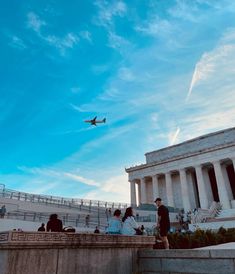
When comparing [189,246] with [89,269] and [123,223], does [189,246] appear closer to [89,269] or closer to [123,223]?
[123,223]

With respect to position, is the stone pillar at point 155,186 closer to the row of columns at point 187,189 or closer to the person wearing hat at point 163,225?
the row of columns at point 187,189

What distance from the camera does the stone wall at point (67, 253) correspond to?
5.80 metres

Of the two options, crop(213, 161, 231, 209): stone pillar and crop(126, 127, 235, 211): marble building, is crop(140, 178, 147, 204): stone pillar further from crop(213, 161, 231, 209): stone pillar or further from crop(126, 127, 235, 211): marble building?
crop(213, 161, 231, 209): stone pillar

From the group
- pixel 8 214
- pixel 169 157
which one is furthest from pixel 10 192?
pixel 169 157

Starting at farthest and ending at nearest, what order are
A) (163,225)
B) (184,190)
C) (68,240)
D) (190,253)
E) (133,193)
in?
1. (133,193)
2. (184,190)
3. (163,225)
4. (190,253)
5. (68,240)

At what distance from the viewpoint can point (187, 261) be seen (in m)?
7.16

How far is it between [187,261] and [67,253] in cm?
305

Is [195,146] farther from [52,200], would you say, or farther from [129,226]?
[129,226]

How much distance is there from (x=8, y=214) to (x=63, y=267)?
21534mm

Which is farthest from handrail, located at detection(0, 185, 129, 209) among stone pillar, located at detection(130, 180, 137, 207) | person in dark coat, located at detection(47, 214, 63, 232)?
person in dark coat, located at detection(47, 214, 63, 232)

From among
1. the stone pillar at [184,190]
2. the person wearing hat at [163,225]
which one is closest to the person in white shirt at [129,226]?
the person wearing hat at [163,225]

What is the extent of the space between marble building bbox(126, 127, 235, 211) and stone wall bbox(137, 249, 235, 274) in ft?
129

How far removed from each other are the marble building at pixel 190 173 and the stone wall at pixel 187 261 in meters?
39.3

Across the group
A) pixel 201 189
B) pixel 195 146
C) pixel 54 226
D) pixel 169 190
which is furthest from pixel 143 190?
pixel 54 226
